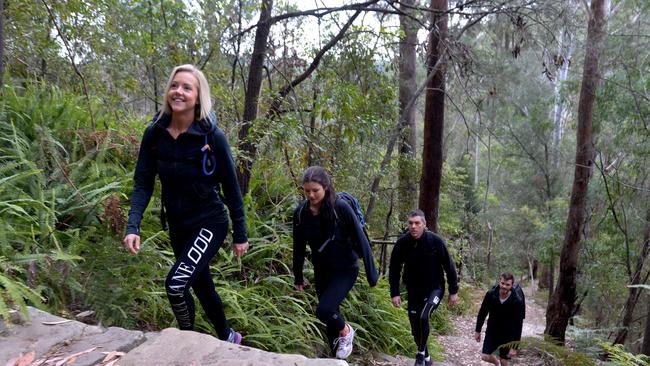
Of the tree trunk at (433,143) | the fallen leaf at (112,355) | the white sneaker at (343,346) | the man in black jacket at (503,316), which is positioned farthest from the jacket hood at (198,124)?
the tree trunk at (433,143)

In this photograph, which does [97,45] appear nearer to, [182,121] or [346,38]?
[346,38]

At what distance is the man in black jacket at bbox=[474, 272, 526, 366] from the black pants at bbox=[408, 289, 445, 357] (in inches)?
61.7

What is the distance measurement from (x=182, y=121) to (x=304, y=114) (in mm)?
4342

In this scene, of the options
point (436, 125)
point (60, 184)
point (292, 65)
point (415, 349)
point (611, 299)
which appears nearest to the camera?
point (60, 184)

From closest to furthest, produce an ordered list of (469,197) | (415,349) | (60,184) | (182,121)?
(182,121), (60,184), (415,349), (469,197)

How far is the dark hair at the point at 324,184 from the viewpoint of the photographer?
414 cm

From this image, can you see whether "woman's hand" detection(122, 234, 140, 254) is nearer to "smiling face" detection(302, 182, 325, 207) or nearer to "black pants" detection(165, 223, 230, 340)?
"black pants" detection(165, 223, 230, 340)

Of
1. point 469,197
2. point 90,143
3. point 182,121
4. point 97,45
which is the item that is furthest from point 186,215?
point 469,197

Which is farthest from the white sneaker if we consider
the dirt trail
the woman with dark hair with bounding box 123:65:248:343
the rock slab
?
the dirt trail

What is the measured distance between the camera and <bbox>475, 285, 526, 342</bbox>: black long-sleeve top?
672 cm

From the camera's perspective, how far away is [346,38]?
768 centimetres

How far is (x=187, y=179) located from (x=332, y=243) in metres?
1.61

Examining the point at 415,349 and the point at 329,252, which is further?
the point at 415,349

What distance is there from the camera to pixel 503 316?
6.82 metres
